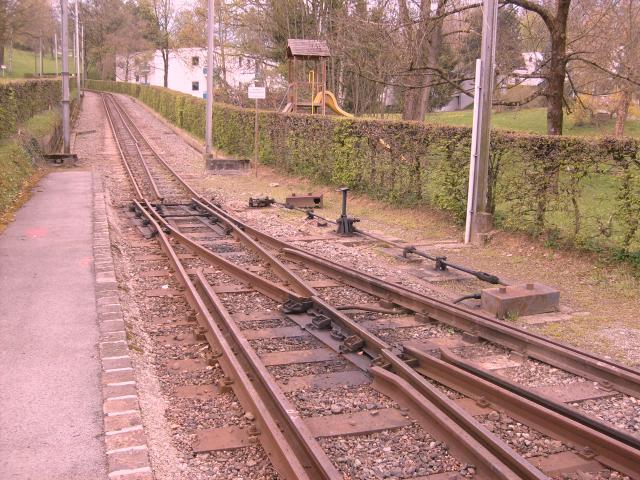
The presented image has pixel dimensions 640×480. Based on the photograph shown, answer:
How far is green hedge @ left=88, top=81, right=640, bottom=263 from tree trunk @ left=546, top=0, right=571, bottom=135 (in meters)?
3.69

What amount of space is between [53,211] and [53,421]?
1029cm

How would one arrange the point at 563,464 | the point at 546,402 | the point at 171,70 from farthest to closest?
the point at 171,70 → the point at 546,402 → the point at 563,464

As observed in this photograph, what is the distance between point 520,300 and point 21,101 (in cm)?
2463

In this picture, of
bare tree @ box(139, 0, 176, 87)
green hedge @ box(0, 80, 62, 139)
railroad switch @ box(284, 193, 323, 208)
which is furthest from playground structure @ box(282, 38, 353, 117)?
bare tree @ box(139, 0, 176, 87)

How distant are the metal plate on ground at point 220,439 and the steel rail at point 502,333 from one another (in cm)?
291

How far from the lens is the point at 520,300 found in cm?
785

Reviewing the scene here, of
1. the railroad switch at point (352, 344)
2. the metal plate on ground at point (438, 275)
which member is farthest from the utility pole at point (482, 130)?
the railroad switch at point (352, 344)

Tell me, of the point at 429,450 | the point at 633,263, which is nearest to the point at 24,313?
the point at 429,450

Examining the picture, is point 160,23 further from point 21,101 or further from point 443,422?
point 443,422

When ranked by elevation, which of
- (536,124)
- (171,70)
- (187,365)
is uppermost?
(171,70)

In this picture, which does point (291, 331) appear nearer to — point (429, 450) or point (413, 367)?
point (413, 367)

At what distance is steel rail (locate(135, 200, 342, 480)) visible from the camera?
4207mm

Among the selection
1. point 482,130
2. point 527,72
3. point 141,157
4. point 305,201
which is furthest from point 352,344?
point 527,72

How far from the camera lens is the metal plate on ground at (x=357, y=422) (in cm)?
494
